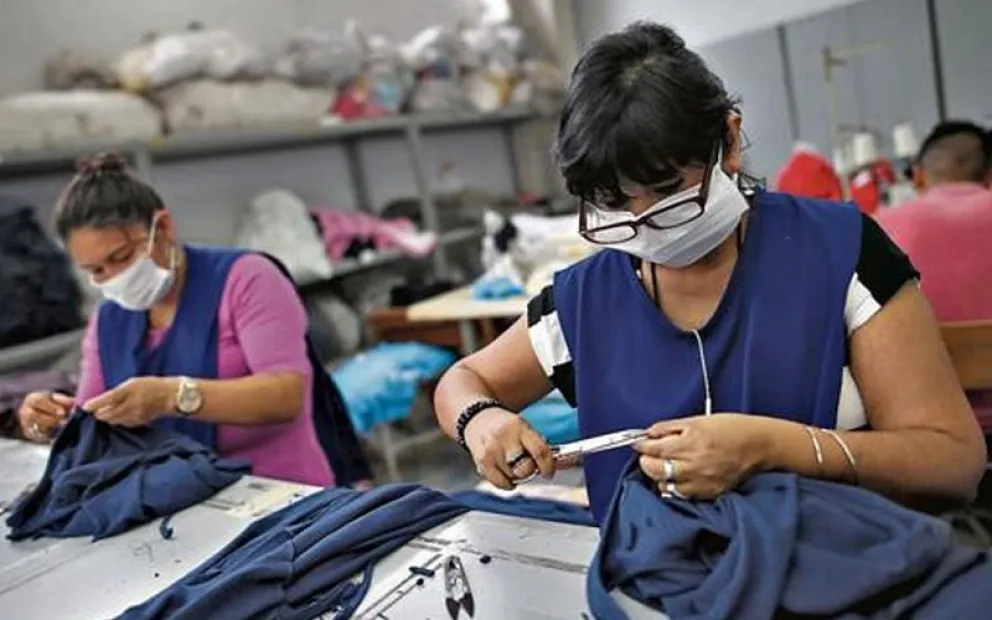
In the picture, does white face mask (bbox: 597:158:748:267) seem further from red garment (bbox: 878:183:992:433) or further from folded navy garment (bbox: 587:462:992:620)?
red garment (bbox: 878:183:992:433)

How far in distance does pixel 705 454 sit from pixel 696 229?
28 cm

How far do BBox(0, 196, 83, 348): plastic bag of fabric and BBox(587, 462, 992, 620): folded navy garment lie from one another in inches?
85.6

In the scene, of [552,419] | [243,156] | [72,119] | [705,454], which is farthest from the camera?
[243,156]

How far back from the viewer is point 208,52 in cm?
292

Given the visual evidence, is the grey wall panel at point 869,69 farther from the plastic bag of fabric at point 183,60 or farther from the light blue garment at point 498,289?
the plastic bag of fabric at point 183,60

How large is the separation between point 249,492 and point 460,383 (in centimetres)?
35

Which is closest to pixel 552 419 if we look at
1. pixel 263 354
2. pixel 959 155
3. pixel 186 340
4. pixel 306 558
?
pixel 263 354

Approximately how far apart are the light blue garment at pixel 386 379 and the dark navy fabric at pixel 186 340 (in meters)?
1.18

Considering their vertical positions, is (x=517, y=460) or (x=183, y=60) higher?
(x=183, y=60)

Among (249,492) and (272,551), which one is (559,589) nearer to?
(272,551)

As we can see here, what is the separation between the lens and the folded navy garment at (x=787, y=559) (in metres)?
0.64

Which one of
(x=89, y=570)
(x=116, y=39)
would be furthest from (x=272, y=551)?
(x=116, y=39)

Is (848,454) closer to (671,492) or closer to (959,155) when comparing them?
(671,492)

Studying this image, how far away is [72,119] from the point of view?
8.52ft
